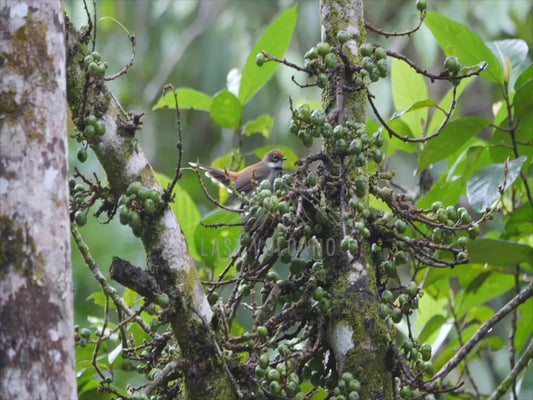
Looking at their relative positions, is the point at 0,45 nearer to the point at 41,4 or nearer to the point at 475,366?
the point at 41,4

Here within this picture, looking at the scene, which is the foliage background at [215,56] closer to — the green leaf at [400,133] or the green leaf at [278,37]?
the green leaf at [400,133]

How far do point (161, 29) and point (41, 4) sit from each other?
11.7 metres

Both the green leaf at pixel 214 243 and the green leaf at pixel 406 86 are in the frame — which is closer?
the green leaf at pixel 214 243

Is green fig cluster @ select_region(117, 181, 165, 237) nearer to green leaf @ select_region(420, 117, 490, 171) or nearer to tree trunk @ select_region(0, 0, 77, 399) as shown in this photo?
tree trunk @ select_region(0, 0, 77, 399)

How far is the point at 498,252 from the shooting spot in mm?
2645

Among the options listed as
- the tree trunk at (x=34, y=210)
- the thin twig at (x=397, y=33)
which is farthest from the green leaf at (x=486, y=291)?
the tree trunk at (x=34, y=210)

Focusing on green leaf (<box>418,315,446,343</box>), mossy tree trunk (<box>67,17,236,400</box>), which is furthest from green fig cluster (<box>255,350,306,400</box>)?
green leaf (<box>418,315,446,343</box>)

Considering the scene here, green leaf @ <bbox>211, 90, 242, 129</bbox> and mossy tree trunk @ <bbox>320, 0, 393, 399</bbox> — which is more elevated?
green leaf @ <bbox>211, 90, 242, 129</bbox>

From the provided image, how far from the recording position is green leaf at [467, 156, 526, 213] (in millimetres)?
2420

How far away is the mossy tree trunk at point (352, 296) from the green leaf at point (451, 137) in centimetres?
53

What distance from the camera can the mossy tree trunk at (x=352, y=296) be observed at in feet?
6.97

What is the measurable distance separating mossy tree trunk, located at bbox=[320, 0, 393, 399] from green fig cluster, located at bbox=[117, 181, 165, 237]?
21.3 inches

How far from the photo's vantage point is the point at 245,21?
12547 millimetres

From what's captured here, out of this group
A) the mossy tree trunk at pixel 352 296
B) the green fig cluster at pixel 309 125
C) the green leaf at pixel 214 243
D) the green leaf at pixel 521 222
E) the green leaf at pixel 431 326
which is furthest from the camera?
the green leaf at pixel 431 326
